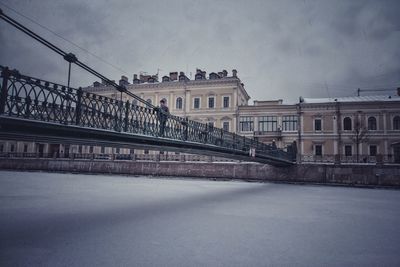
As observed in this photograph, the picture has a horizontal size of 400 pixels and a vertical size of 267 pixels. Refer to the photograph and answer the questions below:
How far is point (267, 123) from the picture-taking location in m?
35.5

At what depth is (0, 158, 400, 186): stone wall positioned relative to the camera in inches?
874

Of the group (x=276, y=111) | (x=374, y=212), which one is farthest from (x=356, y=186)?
(x=276, y=111)

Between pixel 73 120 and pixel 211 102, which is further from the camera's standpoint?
pixel 211 102

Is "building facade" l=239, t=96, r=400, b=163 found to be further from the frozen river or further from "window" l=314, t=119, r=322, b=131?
the frozen river

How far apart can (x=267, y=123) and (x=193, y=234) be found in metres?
29.2

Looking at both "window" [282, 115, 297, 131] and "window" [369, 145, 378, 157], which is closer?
"window" [369, 145, 378, 157]

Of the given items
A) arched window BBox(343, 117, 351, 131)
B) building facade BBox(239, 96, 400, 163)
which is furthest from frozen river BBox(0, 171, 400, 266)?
arched window BBox(343, 117, 351, 131)

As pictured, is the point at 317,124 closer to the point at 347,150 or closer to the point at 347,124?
the point at 347,124

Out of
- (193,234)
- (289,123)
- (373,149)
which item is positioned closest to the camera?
(193,234)

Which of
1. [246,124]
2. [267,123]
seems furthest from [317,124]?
[246,124]

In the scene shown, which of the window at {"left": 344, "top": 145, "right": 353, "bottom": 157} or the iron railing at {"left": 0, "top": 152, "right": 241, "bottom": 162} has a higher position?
the window at {"left": 344, "top": 145, "right": 353, "bottom": 157}

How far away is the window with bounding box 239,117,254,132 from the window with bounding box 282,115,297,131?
12.3 ft

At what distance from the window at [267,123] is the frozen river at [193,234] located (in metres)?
22.6

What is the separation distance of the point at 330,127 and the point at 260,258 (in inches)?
1231
